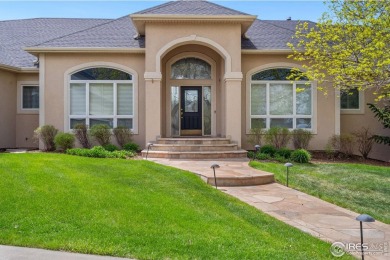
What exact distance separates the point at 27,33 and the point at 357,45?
51.4ft

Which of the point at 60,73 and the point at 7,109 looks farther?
the point at 7,109

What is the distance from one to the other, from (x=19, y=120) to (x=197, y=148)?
8.23 metres

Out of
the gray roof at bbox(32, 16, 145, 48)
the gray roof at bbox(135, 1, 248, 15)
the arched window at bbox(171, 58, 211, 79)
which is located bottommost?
the arched window at bbox(171, 58, 211, 79)

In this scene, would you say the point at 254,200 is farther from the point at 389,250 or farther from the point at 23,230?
the point at 23,230

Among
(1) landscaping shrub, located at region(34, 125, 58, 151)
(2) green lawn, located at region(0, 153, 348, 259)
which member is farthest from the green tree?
(1) landscaping shrub, located at region(34, 125, 58, 151)

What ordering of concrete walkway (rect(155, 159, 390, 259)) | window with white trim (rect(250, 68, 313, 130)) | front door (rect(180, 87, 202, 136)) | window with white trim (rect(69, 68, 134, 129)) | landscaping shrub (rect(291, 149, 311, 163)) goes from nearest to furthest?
concrete walkway (rect(155, 159, 390, 259)) < landscaping shrub (rect(291, 149, 311, 163)) < window with white trim (rect(69, 68, 134, 129)) < window with white trim (rect(250, 68, 313, 130)) < front door (rect(180, 87, 202, 136))

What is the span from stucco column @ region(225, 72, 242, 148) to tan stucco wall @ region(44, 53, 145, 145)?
3340mm

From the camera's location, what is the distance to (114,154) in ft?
36.6

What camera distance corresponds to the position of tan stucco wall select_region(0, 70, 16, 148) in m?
14.1

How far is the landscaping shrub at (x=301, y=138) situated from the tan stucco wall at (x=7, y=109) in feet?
37.7

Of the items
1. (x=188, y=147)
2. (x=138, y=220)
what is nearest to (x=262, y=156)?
(x=188, y=147)

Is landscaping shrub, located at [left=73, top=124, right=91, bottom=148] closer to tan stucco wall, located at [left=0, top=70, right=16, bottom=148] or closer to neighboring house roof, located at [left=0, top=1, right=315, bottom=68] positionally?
neighboring house roof, located at [left=0, top=1, right=315, bottom=68]

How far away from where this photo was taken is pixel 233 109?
12.8 meters

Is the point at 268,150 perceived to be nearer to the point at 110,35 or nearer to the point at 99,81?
the point at 99,81
